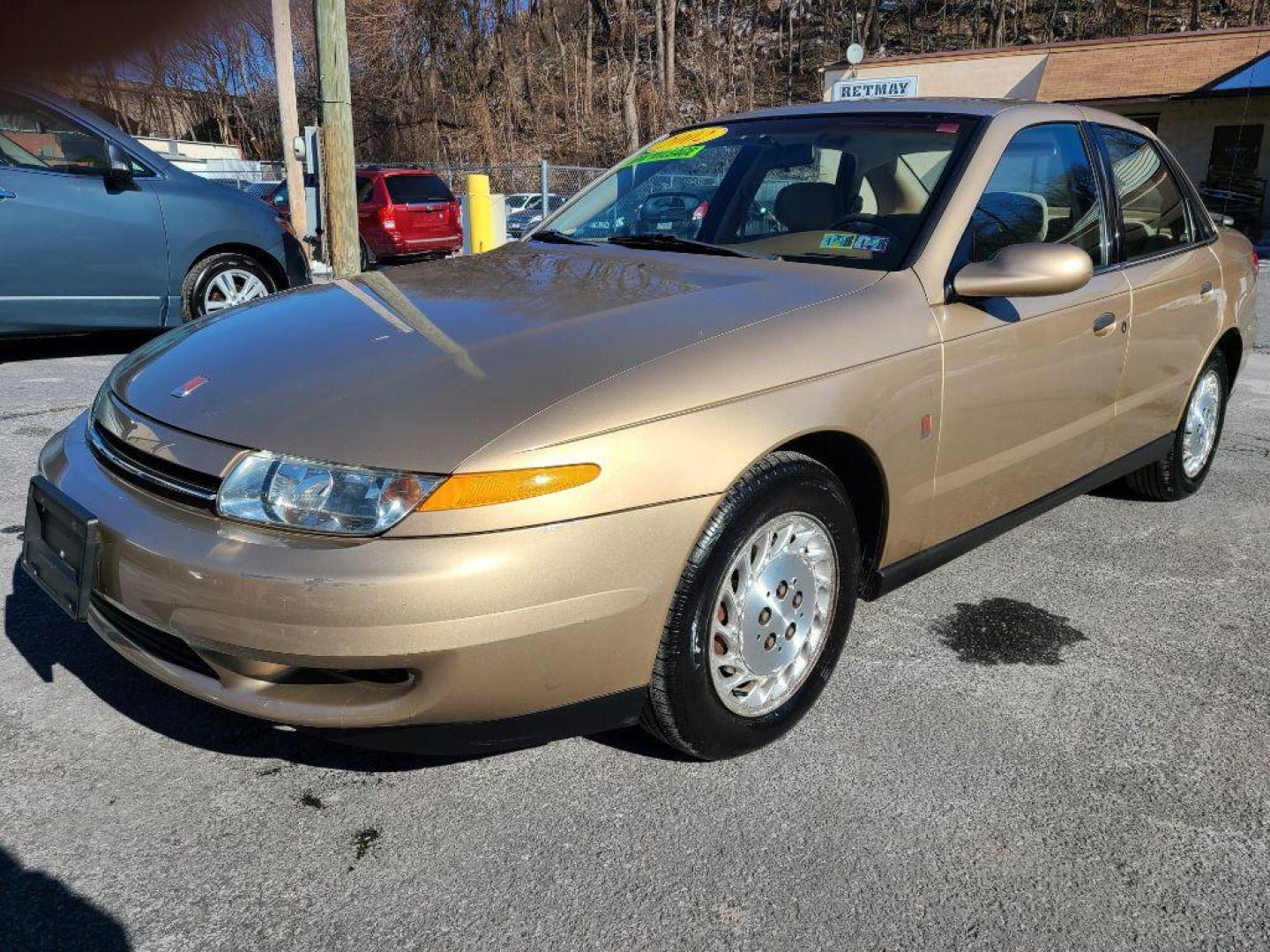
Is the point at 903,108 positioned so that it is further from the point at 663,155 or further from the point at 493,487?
the point at 493,487

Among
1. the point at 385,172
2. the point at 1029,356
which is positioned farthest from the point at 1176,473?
the point at 385,172

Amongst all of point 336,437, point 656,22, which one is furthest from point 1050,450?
point 656,22

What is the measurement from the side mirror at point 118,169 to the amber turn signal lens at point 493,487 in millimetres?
5572

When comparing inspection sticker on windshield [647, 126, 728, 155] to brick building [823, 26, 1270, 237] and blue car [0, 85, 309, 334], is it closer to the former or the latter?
blue car [0, 85, 309, 334]

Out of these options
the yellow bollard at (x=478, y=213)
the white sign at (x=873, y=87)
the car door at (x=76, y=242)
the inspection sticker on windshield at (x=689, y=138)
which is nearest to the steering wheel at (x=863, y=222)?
the inspection sticker on windshield at (x=689, y=138)

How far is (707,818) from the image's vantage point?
2.35m

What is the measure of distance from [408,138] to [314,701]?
30823 millimetres

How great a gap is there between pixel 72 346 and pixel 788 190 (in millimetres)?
6291

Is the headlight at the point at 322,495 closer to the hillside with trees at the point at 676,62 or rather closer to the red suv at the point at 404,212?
the red suv at the point at 404,212

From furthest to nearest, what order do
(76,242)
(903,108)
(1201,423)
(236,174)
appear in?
(236,174) < (76,242) < (1201,423) < (903,108)

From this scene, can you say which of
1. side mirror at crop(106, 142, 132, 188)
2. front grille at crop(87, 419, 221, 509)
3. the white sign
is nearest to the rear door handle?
front grille at crop(87, 419, 221, 509)

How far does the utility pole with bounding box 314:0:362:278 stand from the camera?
7.70 meters

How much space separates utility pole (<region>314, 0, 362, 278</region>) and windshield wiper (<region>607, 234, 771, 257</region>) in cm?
458

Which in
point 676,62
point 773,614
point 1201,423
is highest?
point 676,62
